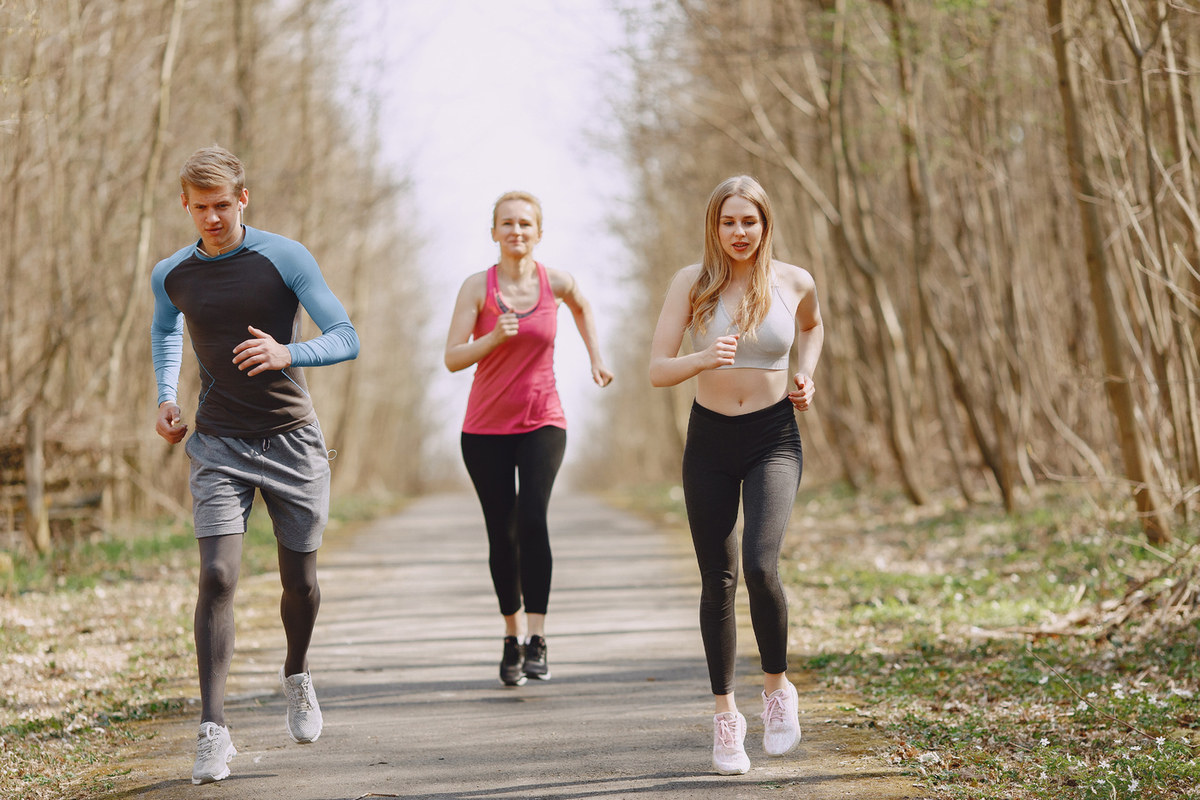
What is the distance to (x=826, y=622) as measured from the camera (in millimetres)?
6602

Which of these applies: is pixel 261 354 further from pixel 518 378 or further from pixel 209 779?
pixel 518 378

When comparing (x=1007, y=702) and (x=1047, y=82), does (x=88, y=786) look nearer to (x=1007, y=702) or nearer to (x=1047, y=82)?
(x=1007, y=702)

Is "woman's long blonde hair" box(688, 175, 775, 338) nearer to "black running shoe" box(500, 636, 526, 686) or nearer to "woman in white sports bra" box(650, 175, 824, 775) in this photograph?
"woman in white sports bra" box(650, 175, 824, 775)

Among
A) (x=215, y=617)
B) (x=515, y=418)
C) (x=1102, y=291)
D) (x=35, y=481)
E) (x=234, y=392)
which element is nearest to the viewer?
(x=215, y=617)

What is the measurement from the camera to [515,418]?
5.19 m

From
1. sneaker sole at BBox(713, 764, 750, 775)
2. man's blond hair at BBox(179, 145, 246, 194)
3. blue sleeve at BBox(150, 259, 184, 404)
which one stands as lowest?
sneaker sole at BBox(713, 764, 750, 775)

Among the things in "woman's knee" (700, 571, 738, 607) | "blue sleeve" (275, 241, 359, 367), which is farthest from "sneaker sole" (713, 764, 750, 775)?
"blue sleeve" (275, 241, 359, 367)

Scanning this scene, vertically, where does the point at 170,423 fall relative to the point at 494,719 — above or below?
above

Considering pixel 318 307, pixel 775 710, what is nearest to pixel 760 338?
pixel 775 710

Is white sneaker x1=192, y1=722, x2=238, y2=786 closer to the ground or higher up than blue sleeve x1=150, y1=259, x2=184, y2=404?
closer to the ground

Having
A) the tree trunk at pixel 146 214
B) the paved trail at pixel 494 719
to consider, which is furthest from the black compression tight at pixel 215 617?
the tree trunk at pixel 146 214

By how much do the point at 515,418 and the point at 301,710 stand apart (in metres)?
1.66

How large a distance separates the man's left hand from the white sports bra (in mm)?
1454

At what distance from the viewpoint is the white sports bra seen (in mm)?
3936
